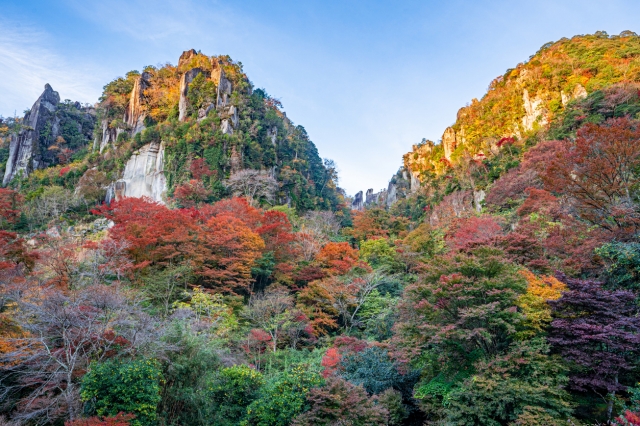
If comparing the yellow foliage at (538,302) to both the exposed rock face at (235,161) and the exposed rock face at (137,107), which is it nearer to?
the exposed rock face at (235,161)

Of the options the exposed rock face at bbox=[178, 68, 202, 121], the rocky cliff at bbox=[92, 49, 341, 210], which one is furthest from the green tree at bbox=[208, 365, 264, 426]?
the exposed rock face at bbox=[178, 68, 202, 121]

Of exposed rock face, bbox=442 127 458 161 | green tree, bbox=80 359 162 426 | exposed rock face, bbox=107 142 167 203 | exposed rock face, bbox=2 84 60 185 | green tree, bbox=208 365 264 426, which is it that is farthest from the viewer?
exposed rock face, bbox=442 127 458 161

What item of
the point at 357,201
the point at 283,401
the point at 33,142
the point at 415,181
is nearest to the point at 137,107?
the point at 33,142

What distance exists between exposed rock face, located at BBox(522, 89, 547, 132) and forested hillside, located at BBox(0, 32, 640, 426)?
221 millimetres

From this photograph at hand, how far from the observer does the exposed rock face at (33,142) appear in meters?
40.2

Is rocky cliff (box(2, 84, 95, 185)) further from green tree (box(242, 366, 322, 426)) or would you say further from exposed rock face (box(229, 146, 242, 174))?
green tree (box(242, 366, 322, 426))

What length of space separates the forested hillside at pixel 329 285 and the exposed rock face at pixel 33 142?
458 cm

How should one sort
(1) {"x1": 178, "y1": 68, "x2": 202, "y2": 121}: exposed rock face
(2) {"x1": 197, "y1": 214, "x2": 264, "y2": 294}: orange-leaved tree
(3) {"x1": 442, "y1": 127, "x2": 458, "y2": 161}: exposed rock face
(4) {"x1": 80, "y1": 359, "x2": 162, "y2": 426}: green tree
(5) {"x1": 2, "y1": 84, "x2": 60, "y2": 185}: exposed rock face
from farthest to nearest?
(3) {"x1": 442, "y1": 127, "x2": 458, "y2": 161}: exposed rock face
(5) {"x1": 2, "y1": 84, "x2": 60, "y2": 185}: exposed rock face
(1) {"x1": 178, "y1": 68, "x2": 202, "y2": 121}: exposed rock face
(2) {"x1": 197, "y1": 214, "x2": 264, "y2": 294}: orange-leaved tree
(4) {"x1": 80, "y1": 359, "x2": 162, "y2": 426}: green tree

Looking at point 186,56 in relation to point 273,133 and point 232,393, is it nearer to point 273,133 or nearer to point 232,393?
→ point 273,133

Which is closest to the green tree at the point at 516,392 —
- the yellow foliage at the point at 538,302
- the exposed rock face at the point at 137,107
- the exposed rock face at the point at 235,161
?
the yellow foliage at the point at 538,302

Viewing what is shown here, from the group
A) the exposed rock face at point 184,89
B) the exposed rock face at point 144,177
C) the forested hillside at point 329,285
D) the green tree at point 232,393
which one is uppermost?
the exposed rock face at point 184,89

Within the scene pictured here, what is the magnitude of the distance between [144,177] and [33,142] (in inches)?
776

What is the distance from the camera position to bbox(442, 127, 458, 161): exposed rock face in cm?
4138

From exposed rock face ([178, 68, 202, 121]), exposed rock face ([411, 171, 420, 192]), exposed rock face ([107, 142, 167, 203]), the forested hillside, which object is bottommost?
the forested hillside
